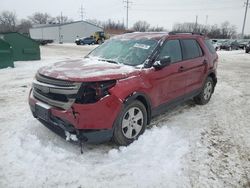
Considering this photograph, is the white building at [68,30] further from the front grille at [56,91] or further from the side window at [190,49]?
the front grille at [56,91]

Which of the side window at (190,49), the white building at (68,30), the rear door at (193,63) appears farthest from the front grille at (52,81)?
the white building at (68,30)

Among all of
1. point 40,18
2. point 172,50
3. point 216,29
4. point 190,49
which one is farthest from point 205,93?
point 40,18

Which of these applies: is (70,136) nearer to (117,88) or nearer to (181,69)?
(117,88)

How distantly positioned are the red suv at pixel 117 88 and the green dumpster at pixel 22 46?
35.3ft

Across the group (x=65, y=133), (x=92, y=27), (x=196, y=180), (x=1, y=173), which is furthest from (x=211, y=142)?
(x=92, y=27)

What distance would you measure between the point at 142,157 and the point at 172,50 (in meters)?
2.27

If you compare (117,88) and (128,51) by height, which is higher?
(128,51)

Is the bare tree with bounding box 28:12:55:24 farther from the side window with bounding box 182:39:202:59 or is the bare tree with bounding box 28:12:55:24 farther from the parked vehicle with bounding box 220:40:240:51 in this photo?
the side window with bounding box 182:39:202:59

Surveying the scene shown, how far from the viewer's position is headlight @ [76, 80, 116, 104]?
11.1 ft

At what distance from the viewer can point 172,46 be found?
4.90 m

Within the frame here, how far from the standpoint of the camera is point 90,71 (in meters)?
3.67

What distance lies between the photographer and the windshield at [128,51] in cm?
438

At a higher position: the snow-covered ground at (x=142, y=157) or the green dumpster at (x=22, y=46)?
the green dumpster at (x=22, y=46)

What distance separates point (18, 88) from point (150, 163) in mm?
5960
